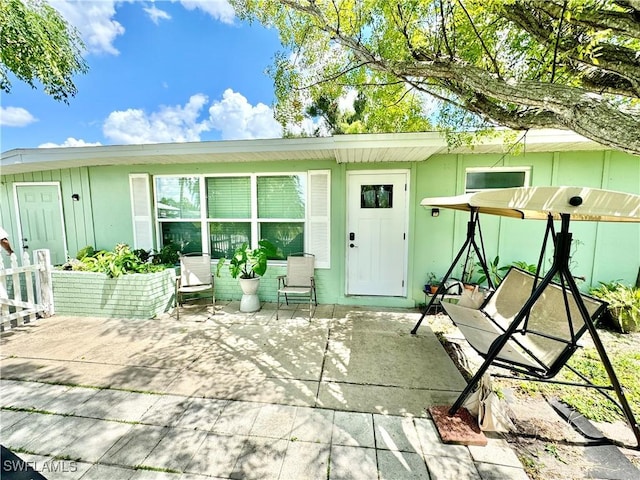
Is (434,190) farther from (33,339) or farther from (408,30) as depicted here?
(33,339)

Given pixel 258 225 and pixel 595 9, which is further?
pixel 258 225

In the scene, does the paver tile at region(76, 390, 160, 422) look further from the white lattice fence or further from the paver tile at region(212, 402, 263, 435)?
the white lattice fence

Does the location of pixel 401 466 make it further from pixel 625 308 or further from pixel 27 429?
pixel 625 308

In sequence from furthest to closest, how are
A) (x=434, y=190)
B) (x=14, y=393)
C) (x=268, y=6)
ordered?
1. (x=434, y=190)
2. (x=268, y=6)
3. (x=14, y=393)

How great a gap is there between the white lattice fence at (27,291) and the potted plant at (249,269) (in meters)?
2.68

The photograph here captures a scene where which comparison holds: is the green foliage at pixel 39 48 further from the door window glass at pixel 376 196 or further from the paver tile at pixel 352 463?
the paver tile at pixel 352 463

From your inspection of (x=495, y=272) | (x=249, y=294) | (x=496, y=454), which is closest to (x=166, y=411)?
(x=249, y=294)

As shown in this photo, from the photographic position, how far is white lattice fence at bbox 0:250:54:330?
346cm

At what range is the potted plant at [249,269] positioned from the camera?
408cm

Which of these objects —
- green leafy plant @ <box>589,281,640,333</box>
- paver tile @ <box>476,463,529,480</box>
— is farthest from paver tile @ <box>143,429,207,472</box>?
green leafy plant @ <box>589,281,640,333</box>

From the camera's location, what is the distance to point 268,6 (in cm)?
360

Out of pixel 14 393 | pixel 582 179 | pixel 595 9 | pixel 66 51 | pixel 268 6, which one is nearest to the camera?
pixel 595 9

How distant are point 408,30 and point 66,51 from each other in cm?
564

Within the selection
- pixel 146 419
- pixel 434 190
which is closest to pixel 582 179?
pixel 434 190
